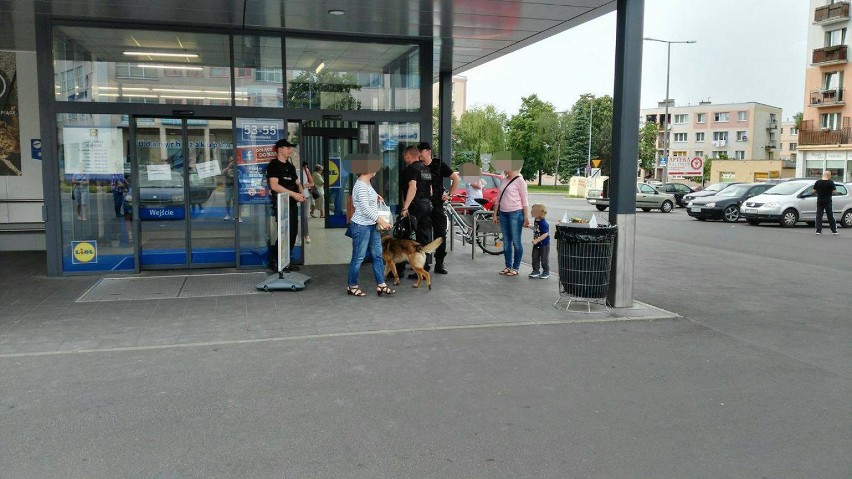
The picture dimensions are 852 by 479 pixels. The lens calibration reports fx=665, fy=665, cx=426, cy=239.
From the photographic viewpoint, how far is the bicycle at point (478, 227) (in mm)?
12227

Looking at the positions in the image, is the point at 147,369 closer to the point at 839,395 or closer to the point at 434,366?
the point at 434,366

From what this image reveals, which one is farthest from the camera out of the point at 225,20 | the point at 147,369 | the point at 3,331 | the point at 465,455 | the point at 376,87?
the point at 376,87

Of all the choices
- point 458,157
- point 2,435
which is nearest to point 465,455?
point 2,435

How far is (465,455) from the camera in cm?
397

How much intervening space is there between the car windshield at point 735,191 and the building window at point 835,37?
27.3 m

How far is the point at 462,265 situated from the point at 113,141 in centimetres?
582

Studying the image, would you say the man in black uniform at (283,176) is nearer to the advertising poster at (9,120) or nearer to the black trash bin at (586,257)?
the black trash bin at (586,257)

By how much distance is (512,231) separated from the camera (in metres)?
10.3

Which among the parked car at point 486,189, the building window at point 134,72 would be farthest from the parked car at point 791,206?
the building window at point 134,72

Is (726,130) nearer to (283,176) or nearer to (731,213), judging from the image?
(731,213)

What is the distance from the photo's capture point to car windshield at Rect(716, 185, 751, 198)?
24219 millimetres

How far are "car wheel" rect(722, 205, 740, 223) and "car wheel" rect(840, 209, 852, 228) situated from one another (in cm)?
321

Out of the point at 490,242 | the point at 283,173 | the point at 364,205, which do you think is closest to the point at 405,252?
the point at 364,205

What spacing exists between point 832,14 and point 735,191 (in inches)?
1127
